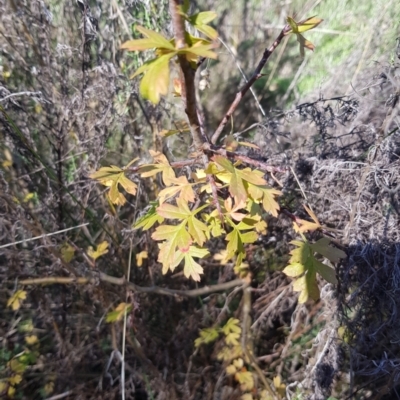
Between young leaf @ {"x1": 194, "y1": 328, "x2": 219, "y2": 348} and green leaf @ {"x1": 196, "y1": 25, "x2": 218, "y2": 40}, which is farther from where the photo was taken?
young leaf @ {"x1": 194, "y1": 328, "x2": 219, "y2": 348}

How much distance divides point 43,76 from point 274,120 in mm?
937

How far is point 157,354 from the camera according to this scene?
1889mm

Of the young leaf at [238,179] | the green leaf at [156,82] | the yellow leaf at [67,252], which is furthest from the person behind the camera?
the yellow leaf at [67,252]

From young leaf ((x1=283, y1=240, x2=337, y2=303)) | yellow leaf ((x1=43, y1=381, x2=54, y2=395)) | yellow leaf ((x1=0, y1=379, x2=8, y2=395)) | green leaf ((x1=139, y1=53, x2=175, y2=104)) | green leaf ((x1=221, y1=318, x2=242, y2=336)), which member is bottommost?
yellow leaf ((x1=43, y1=381, x2=54, y2=395))

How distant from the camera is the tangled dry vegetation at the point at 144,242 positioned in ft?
4.25

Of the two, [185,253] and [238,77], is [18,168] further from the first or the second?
[238,77]

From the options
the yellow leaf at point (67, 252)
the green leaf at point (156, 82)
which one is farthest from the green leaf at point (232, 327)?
the green leaf at point (156, 82)

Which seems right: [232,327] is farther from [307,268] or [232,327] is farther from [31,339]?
[31,339]

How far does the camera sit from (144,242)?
1.75 metres

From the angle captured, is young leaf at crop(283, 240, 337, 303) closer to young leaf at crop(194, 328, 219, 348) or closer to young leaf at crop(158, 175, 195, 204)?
young leaf at crop(158, 175, 195, 204)

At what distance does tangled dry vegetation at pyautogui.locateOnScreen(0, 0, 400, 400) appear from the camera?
51.0 inches

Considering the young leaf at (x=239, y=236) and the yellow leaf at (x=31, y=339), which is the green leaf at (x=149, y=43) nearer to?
the young leaf at (x=239, y=236)

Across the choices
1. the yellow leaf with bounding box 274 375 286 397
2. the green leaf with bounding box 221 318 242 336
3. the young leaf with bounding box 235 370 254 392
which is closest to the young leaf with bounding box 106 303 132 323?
the green leaf with bounding box 221 318 242 336

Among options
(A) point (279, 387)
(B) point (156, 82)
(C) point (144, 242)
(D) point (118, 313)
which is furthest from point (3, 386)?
(B) point (156, 82)
